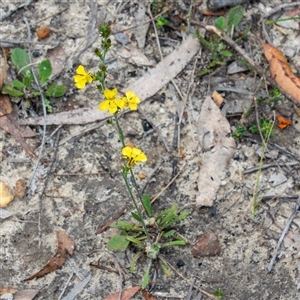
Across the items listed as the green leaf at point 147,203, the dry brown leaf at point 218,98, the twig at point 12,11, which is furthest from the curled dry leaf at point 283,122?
the twig at point 12,11

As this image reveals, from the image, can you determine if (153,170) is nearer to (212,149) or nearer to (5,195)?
(212,149)

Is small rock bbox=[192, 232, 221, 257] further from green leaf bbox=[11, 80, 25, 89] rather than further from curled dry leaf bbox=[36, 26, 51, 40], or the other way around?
curled dry leaf bbox=[36, 26, 51, 40]

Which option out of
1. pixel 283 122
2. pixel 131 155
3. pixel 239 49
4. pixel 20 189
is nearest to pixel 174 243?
pixel 131 155

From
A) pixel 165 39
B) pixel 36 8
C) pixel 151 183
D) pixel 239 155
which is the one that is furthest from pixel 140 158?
pixel 36 8

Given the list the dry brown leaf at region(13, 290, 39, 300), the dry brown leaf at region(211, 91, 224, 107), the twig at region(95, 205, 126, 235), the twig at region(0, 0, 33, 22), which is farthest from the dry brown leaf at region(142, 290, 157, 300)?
the twig at region(0, 0, 33, 22)

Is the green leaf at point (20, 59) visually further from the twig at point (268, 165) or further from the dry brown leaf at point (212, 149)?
the twig at point (268, 165)

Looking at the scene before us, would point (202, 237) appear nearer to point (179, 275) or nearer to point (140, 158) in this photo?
point (179, 275)
